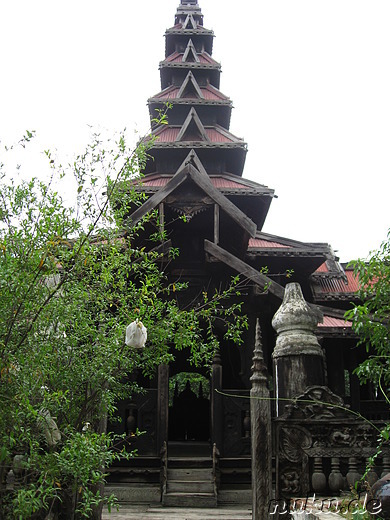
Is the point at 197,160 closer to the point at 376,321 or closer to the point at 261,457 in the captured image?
the point at 376,321

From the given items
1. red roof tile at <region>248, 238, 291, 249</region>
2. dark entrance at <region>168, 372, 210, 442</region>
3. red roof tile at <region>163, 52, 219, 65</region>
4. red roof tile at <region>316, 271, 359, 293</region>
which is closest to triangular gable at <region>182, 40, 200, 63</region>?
red roof tile at <region>163, 52, 219, 65</region>

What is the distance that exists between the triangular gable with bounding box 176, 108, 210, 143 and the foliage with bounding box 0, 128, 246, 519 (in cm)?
1092

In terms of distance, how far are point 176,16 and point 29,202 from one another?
20.1 meters

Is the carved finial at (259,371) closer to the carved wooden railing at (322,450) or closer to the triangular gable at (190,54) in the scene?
the carved wooden railing at (322,450)

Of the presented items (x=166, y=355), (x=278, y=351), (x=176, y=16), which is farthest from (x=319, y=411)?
(x=176, y=16)

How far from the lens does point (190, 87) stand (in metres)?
17.9

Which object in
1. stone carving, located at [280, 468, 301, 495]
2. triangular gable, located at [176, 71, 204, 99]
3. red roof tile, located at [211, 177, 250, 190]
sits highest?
triangular gable, located at [176, 71, 204, 99]

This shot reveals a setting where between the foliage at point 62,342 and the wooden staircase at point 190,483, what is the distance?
327 centimetres

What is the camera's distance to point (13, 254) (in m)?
4.27

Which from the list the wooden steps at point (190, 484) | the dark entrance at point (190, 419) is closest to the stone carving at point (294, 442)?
the wooden steps at point (190, 484)

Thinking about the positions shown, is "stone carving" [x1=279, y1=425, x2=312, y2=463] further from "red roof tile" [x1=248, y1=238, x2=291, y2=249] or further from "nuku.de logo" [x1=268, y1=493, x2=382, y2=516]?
"red roof tile" [x1=248, y1=238, x2=291, y2=249]

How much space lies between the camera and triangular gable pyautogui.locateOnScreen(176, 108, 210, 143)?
52.0ft

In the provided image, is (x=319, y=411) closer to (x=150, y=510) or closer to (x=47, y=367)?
(x=47, y=367)

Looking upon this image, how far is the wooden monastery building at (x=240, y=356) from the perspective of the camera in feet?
14.7
